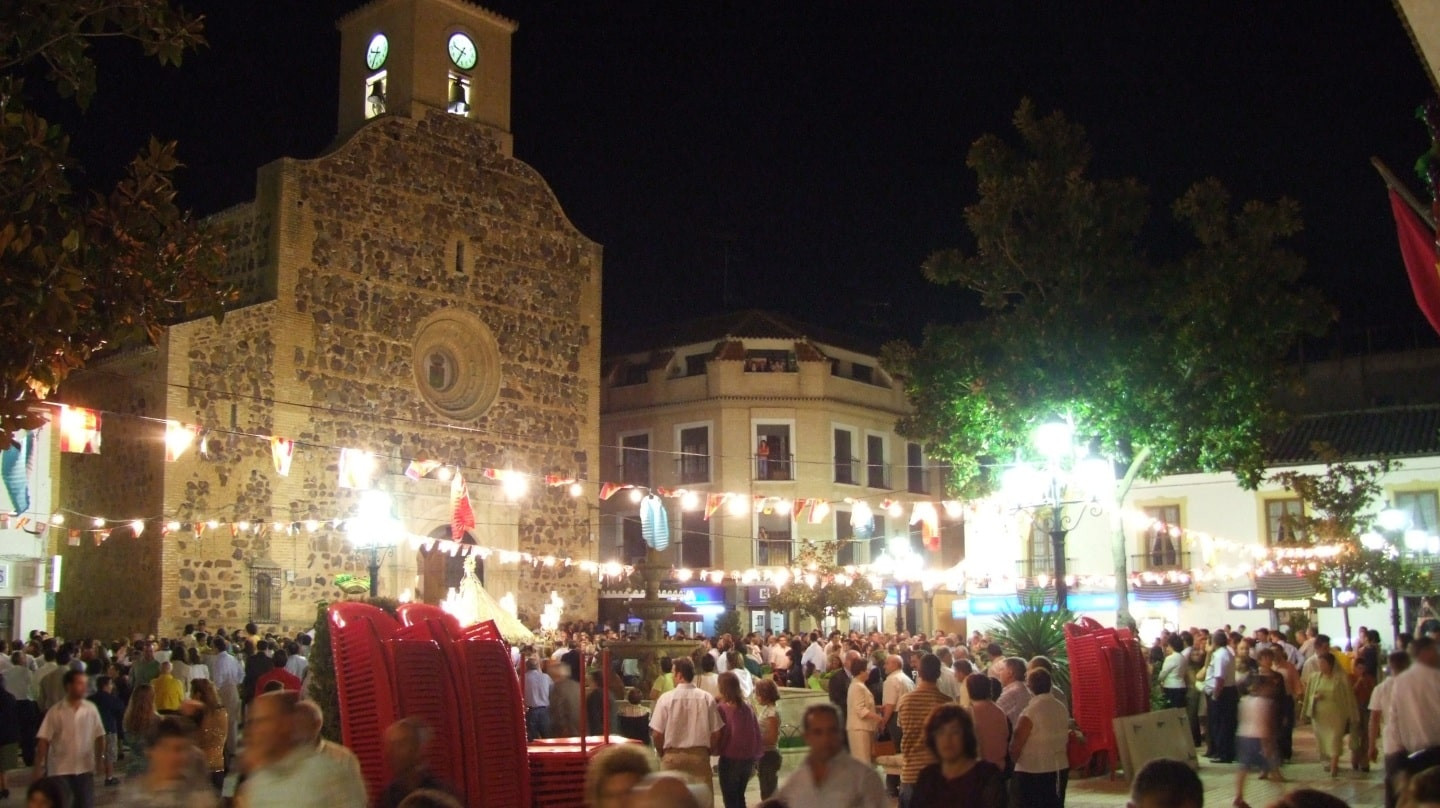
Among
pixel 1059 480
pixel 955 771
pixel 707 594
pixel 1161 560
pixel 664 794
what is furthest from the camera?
pixel 707 594

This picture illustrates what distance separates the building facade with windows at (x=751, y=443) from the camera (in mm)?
38719

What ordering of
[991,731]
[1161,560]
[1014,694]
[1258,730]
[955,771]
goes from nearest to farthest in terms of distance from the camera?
[955,771] < [991,731] < [1014,694] < [1258,730] < [1161,560]

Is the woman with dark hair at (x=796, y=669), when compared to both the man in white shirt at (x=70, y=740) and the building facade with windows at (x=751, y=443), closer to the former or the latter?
the building facade with windows at (x=751, y=443)

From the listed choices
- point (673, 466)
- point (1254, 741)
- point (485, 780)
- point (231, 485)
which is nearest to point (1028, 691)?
point (1254, 741)

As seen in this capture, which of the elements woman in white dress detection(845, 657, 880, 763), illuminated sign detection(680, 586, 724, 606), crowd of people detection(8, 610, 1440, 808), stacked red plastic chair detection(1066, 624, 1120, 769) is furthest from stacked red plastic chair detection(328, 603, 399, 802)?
illuminated sign detection(680, 586, 724, 606)

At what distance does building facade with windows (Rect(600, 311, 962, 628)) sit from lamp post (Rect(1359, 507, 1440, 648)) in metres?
12.4

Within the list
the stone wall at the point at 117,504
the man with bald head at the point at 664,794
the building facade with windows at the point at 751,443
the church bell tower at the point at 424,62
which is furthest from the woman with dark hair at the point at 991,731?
the building facade with windows at the point at 751,443

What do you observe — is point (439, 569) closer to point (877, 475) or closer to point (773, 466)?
point (773, 466)

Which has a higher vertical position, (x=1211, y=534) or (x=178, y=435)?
(x=178, y=435)

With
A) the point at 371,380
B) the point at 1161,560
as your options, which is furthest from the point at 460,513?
the point at 1161,560

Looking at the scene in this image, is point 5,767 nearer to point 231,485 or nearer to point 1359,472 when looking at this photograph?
point 231,485

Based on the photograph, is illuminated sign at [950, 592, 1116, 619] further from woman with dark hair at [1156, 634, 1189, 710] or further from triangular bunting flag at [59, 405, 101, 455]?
triangular bunting flag at [59, 405, 101, 455]

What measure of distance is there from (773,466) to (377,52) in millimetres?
15536

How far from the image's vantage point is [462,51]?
3061 centimetres
